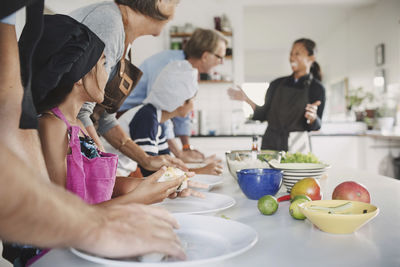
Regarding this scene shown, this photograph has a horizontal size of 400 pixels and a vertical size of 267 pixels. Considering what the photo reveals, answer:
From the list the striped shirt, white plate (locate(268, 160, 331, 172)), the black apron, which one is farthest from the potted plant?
white plate (locate(268, 160, 331, 172))

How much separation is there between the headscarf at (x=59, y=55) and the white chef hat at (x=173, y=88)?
114 centimetres

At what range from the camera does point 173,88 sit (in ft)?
7.18

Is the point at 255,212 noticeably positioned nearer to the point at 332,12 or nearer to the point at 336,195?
the point at 336,195

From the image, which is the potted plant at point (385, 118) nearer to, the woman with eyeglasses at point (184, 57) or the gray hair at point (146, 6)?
the woman with eyeglasses at point (184, 57)

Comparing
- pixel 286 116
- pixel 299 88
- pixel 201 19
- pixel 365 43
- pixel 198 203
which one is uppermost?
pixel 201 19

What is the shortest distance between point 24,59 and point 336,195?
87 centimetres

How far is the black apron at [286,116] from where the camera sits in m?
3.05

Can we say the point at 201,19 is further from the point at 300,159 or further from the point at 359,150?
the point at 300,159

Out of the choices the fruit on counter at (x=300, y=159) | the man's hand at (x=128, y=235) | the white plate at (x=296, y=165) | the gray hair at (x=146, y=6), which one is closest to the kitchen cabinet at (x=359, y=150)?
the fruit on counter at (x=300, y=159)

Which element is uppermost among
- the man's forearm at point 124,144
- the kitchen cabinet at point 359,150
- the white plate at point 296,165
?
the man's forearm at point 124,144

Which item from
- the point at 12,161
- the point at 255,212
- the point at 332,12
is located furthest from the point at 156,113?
the point at 332,12

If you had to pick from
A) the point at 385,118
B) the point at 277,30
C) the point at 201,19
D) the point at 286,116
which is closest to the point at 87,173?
the point at 286,116

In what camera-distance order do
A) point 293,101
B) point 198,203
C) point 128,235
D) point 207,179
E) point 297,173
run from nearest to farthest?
point 128,235 → point 198,203 → point 297,173 → point 207,179 → point 293,101

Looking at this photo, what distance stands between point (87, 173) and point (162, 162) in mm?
519
